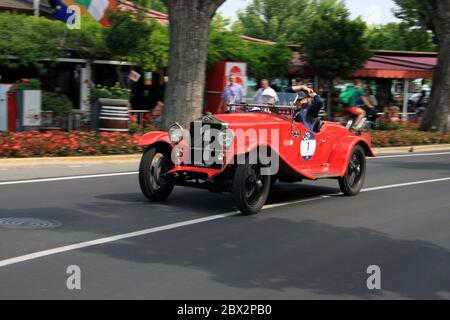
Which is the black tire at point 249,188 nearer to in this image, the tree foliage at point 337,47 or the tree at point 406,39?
the tree foliage at point 337,47

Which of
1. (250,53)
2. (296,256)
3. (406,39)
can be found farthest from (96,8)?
(406,39)

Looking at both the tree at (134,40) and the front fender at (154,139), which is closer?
the front fender at (154,139)

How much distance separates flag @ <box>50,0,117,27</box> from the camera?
23.0m

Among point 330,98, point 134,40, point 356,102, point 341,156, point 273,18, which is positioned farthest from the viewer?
point 273,18

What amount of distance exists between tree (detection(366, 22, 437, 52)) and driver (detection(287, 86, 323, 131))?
3416cm

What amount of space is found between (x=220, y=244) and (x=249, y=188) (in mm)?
1750

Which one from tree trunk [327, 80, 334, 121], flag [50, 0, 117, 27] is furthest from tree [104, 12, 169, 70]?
tree trunk [327, 80, 334, 121]

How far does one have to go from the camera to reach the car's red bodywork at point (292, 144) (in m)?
9.43

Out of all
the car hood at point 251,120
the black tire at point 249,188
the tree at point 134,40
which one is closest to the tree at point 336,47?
the tree at point 134,40

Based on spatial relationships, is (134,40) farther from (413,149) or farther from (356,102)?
(413,149)

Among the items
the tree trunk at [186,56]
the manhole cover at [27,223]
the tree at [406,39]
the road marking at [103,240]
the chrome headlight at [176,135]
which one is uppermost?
the tree at [406,39]

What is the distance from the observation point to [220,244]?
7723 millimetres

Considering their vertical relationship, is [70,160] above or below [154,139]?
below
